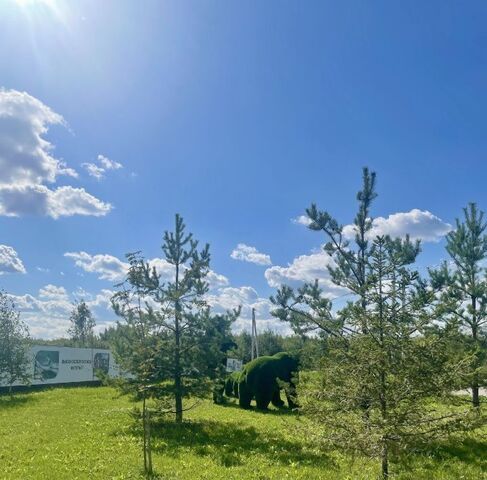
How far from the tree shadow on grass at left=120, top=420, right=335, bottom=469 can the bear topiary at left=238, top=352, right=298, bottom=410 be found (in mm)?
6143

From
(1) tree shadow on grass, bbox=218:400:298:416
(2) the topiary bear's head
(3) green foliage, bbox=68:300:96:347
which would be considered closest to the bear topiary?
(2) the topiary bear's head

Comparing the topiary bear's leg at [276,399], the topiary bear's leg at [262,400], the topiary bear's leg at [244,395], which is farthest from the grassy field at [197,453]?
the topiary bear's leg at [276,399]

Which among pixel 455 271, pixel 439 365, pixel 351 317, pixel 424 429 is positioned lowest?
pixel 424 429

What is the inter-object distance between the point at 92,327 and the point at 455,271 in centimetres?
7214

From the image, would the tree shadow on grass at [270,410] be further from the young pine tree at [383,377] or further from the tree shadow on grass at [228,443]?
the young pine tree at [383,377]

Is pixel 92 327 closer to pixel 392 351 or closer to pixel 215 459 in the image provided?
pixel 215 459

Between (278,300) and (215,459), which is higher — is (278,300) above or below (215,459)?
above

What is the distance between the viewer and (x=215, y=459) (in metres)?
11.9

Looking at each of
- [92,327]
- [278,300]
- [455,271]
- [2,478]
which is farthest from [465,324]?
[92,327]

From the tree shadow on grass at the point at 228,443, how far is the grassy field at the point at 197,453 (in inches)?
1.0

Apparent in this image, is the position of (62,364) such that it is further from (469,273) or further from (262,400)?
(469,273)

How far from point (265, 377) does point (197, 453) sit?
11.1m

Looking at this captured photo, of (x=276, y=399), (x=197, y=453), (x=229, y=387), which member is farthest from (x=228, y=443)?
(x=229, y=387)

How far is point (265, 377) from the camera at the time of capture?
2344 centimetres
